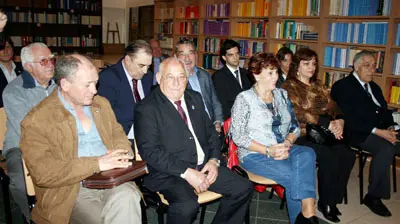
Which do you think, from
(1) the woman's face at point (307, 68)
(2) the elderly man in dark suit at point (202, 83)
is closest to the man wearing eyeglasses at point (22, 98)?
(2) the elderly man in dark suit at point (202, 83)

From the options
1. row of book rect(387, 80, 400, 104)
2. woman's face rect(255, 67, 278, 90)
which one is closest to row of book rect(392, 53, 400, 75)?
row of book rect(387, 80, 400, 104)

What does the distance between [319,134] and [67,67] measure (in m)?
2.07

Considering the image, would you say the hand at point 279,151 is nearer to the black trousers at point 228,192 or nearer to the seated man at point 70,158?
the black trousers at point 228,192

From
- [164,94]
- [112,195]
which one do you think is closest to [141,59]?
[164,94]

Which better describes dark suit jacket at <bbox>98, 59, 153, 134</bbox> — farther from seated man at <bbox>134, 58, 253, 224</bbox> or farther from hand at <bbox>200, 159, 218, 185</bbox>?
hand at <bbox>200, 159, 218, 185</bbox>

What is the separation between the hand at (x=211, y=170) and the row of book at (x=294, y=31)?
370 cm

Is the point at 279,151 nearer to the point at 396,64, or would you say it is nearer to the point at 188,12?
the point at 396,64

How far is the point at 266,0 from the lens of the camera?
6.02 m

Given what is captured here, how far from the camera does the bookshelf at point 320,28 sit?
14.3 ft

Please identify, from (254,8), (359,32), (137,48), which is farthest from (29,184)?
(254,8)

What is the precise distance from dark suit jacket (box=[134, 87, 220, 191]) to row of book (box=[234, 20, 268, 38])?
435 centimetres

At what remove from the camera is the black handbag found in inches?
112

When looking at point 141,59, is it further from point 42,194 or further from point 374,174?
point 374,174

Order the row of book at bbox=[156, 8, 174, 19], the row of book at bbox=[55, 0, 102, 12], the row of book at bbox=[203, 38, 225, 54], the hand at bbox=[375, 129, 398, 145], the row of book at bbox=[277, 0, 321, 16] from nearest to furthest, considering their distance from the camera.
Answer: the hand at bbox=[375, 129, 398, 145] < the row of book at bbox=[277, 0, 321, 16] < the row of book at bbox=[203, 38, 225, 54] < the row of book at bbox=[156, 8, 174, 19] < the row of book at bbox=[55, 0, 102, 12]
